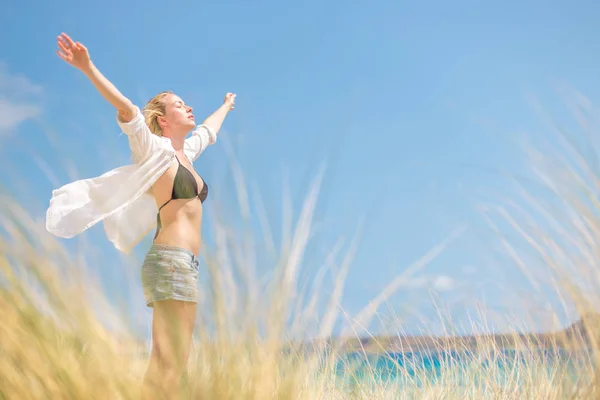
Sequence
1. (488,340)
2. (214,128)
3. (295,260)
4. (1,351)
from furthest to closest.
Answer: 1. (214,128)
2. (488,340)
3. (295,260)
4. (1,351)

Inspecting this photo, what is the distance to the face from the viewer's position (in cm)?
316

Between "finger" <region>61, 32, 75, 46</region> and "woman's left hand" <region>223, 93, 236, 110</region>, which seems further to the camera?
"woman's left hand" <region>223, 93, 236, 110</region>

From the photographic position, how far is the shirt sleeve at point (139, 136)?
271cm

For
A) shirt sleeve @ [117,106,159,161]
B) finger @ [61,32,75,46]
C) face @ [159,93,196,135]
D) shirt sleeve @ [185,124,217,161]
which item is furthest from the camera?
shirt sleeve @ [185,124,217,161]

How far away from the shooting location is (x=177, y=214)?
9.21 feet

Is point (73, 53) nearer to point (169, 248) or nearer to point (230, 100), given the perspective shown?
point (169, 248)

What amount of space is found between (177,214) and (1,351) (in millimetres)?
1210

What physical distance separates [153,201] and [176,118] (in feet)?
1.46

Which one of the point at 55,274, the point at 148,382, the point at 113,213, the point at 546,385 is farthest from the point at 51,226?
the point at 546,385

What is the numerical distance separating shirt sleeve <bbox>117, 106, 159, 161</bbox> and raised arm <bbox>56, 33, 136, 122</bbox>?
3 cm

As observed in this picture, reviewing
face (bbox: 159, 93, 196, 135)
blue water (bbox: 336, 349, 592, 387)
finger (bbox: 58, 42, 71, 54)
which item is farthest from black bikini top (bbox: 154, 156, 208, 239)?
blue water (bbox: 336, 349, 592, 387)

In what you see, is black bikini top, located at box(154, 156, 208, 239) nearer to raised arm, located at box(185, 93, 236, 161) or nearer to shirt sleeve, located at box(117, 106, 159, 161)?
shirt sleeve, located at box(117, 106, 159, 161)

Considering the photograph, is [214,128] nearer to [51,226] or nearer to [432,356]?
[51,226]

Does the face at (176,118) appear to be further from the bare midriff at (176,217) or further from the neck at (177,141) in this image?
the bare midriff at (176,217)
